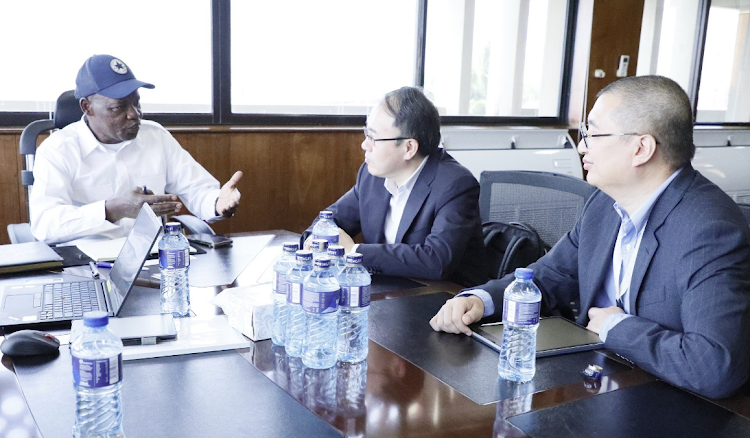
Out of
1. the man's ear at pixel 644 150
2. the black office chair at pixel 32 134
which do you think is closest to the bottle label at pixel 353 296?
the man's ear at pixel 644 150

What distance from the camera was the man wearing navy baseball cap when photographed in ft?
7.56

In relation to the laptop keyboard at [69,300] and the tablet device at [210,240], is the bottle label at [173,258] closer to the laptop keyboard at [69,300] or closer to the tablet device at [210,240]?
the laptop keyboard at [69,300]

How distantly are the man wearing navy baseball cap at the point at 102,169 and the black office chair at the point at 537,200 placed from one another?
0.94m

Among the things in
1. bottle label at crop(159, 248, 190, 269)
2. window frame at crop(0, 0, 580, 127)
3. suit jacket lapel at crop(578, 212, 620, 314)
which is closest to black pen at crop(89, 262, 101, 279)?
bottle label at crop(159, 248, 190, 269)

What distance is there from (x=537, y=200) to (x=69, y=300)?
1.44 m

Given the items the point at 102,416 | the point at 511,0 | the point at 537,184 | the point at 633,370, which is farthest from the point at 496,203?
the point at 511,0

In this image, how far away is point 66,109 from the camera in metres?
2.68

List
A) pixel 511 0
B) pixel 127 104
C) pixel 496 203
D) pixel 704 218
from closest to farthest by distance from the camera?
pixel 704 218 → pixel 496 203 → pixel 127 104 → pixel 511 0

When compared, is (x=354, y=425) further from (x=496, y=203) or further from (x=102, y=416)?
(x=496, y=203)

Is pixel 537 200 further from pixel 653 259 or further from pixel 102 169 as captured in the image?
pixel 102 169

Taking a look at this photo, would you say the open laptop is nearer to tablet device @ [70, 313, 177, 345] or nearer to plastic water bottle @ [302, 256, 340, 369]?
tablet device @ [70, 313, 177, 345]

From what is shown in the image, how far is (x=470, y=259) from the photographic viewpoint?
2166mm

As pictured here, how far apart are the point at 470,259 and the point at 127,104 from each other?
147 cm

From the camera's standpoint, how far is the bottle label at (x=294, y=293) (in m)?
1.22
